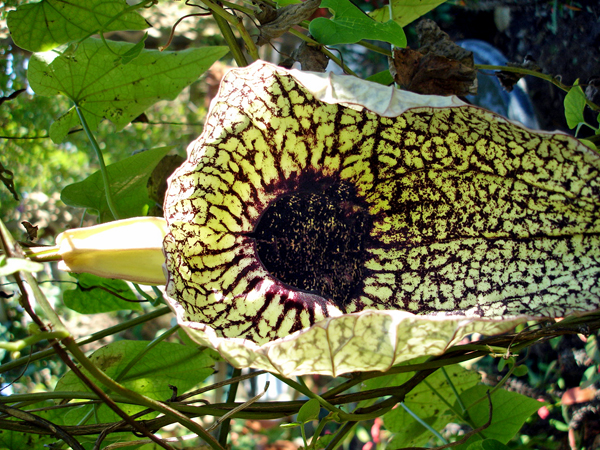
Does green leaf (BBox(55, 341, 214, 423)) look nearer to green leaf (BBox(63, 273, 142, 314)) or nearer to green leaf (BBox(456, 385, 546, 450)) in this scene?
green leaf (BBox(63, 273, 142, 314))

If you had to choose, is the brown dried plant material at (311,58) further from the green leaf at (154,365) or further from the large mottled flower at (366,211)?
the green leaf at (154,365)

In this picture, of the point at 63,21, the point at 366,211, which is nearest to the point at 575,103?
the point at 366,211

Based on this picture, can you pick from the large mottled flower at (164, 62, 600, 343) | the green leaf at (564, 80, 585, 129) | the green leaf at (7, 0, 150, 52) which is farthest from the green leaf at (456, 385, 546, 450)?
the green leaf at (7, 0, 150, 52)

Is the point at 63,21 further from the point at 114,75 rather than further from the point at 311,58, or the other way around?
the point at 311,58

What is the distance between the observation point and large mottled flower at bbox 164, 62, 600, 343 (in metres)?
0.44

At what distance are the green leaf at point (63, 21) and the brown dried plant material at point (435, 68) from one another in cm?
33

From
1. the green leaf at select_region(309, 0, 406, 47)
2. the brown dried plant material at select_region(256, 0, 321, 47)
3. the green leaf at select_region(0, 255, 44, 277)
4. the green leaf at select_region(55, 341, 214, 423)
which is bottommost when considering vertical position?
the green leaf at select_region(55, 341, 214, 423)

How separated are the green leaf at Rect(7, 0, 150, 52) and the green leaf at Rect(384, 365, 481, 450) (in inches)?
25.3

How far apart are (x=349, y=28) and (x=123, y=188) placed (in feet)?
1.27

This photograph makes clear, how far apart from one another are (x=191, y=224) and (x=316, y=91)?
0.58 feet

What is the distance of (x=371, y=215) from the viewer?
55 cm

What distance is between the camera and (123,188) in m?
0.67

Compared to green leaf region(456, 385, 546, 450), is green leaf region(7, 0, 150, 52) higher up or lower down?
higher up

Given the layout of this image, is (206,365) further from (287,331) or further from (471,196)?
(471,196)
